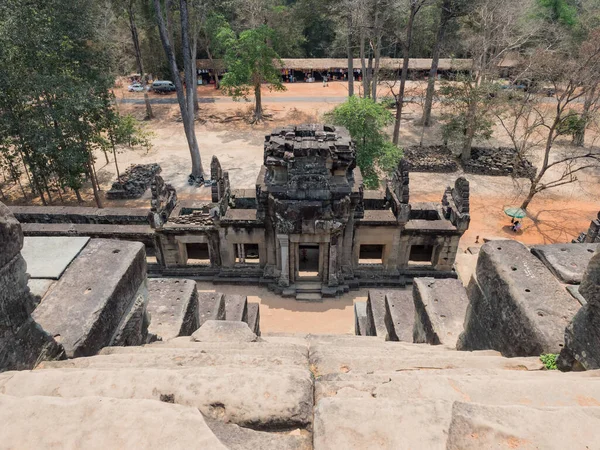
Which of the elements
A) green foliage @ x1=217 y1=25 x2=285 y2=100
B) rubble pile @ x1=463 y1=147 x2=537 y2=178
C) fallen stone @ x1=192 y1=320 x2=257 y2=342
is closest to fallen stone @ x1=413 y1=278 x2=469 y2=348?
fallen stone @ x1=192 y1=320 x2=257 y2=342

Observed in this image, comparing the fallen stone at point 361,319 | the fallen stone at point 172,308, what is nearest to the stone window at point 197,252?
the fallen stone at point 361,319

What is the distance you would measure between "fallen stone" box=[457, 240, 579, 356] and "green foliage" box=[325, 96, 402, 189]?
17.1 m

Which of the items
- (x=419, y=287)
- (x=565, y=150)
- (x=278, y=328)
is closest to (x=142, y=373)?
(x=419, y=287)

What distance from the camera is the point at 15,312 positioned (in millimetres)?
3852

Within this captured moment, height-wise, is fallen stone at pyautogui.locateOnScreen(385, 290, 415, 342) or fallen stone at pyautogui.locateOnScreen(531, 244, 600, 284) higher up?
fallen stone at pyautogui.locateOnScreen(531, 244, 600, 284)

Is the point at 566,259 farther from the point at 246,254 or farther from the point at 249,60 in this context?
the point at 249,60

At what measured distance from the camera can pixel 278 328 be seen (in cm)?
1458

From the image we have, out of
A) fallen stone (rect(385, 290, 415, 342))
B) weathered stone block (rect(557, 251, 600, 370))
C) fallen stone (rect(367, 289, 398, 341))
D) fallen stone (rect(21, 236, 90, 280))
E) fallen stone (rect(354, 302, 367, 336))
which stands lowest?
fallen stone (rect(354, 302, 367, 336))

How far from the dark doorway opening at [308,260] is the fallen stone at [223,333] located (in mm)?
10088

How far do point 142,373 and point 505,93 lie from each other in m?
31.1

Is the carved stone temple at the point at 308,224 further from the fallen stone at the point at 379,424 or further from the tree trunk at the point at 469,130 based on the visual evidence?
the tree trunk at the point at 469,130

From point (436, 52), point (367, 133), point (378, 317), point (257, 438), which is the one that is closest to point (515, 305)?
point (257, 438)

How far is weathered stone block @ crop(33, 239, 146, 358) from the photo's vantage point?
4.75m

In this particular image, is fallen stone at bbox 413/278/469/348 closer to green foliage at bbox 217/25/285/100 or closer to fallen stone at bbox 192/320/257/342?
fallen stone at bbox 192/320/257/342
